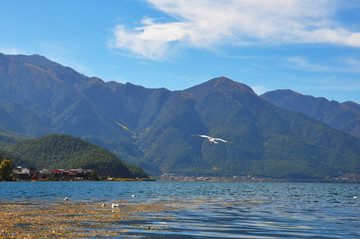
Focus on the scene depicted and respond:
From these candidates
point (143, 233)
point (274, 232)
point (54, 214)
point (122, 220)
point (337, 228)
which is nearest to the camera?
point (143, 233)

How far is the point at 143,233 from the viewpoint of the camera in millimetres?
35594

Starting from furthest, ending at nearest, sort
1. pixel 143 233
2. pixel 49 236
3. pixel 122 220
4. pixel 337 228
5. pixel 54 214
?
1. pixel 54 214
2. pixel 122 220
3. pixel 337 228
4. pixel 143 233
5. pixel 49 236

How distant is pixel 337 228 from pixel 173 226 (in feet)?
56.4

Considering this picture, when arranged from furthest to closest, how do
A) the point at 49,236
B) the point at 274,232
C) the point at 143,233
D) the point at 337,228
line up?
1. the point at 337,228
2. the point at 274,232
3. the point at 143,233
4. the point at 49,236

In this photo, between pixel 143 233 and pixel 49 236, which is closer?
pixel 49 236

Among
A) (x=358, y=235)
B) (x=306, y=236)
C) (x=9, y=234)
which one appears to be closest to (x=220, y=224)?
(x=306, y=236)

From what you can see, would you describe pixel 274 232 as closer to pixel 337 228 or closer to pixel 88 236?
pixel 337 228

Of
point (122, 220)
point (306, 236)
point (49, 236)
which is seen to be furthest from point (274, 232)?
point (49, 236)

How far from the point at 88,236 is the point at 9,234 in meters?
6.44

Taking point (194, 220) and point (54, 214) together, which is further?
point (54, 214)

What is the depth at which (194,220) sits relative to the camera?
4634 cm

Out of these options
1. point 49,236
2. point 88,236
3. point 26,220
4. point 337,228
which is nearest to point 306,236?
point 337,228

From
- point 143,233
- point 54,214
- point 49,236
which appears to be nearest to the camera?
point 49,236

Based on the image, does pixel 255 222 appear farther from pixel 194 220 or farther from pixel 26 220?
pixel 26 220
